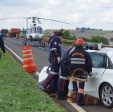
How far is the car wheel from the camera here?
28.9ft

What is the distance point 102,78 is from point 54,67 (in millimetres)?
1997

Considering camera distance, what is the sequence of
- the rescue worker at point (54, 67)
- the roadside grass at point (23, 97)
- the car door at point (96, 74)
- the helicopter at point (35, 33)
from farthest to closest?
the helicopter at point (35, 33)
the rescue worker at point (54, 67)
the car door at point (96, 74)
the roadside grass at point (23, 97)

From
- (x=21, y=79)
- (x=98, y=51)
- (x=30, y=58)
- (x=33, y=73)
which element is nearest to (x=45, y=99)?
(x=98, y=51)

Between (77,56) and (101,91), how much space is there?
3.30ft

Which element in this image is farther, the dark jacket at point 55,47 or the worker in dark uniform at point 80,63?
the dark jacket at point 55,47

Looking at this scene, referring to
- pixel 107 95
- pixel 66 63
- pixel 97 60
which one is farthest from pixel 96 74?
pixel 66 63

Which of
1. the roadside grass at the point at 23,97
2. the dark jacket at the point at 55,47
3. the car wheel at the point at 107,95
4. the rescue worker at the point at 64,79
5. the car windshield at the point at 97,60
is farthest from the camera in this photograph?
the dark jacket at the point at 55,47

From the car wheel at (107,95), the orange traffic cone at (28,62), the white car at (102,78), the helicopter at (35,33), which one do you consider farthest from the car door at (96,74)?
the helicopter at (35,33)

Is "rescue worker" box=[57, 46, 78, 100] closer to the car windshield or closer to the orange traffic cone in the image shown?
the car windshield

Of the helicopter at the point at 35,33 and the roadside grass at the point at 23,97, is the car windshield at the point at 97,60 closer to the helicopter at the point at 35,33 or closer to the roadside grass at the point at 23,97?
the roadside grass at the point at 23,97

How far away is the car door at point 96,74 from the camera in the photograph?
924cm

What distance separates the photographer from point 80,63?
9.12 meters

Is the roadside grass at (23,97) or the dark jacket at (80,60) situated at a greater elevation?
the dark jacket at (80,60)

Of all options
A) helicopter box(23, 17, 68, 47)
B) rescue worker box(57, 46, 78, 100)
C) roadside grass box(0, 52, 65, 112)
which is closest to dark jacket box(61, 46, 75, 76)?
rescue worker box(57, 46, 78, 100)
